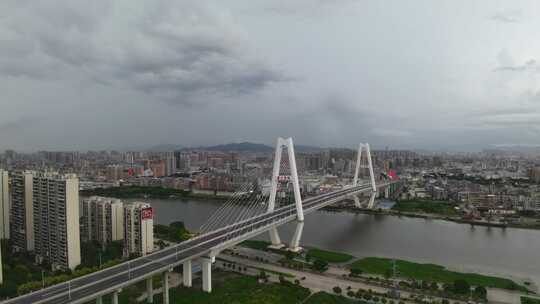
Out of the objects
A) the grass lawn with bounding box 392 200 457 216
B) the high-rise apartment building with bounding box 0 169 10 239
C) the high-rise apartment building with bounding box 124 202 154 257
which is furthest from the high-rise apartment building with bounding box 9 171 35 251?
the grass lawn with bounding box 392 200 457 216

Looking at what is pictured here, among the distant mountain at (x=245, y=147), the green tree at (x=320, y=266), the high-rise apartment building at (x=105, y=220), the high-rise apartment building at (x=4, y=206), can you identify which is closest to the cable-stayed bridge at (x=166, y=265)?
the green tree at (x=320, y=266)

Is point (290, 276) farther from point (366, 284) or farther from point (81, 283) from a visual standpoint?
point (81, 283)

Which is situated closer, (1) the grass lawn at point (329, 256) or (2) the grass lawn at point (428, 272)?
(2) the grass lawn at point (428, 272)

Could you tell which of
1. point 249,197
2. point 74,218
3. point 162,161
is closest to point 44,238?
point 74,218

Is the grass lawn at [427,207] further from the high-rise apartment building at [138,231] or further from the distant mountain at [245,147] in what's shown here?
the distant mountain at [245,147]

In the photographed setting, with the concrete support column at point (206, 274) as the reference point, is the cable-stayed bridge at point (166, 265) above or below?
above

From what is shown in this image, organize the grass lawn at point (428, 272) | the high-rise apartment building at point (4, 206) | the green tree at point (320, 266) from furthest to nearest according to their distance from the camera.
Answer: the high-rise apartment building at point (4, 206) → the green tree at point (320, 266) → the grass lawn at point (428, 272)

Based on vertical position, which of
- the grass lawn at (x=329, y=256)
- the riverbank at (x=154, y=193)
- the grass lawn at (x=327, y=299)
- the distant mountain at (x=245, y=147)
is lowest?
the grass lawn at (x=329, y=256)
